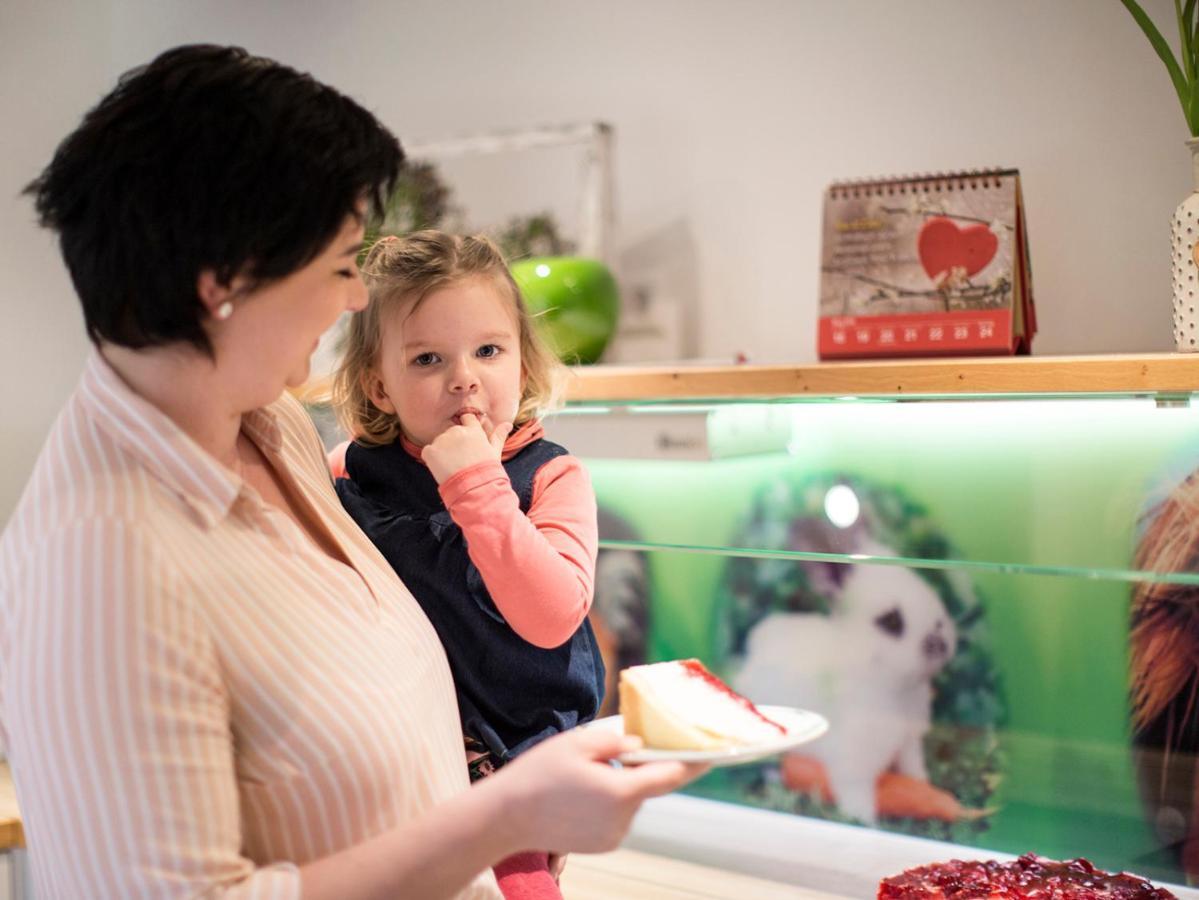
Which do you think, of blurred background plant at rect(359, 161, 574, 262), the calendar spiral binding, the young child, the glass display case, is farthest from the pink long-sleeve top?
blurred background plant at rect(359, 161, 574, 262)

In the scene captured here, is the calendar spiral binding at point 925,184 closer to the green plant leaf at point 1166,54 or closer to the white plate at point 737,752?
the green plant leaf at point 1166,54

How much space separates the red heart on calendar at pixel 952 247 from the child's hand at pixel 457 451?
1103 millimetres

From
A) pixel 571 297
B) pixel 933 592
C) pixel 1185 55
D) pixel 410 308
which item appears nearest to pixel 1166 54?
pixel 1185 55

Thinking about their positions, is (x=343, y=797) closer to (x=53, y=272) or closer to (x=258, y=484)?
(x=258, y=484)

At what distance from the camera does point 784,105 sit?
8.68 feet

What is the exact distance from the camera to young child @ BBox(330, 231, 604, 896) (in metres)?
1.31

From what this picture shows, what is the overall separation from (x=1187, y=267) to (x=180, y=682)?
66.3 inches

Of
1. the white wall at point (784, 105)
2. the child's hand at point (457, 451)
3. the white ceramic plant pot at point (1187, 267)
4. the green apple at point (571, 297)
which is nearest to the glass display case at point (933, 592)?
the white ceramic plant pot at point (1187, 267)

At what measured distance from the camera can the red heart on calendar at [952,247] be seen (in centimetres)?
214

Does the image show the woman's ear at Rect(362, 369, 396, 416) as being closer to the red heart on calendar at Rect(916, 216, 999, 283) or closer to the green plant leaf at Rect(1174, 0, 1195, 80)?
the red heart on calendar at Rect(916, 216, 999, 283)

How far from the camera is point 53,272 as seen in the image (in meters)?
3.85

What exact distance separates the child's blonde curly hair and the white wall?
116cm

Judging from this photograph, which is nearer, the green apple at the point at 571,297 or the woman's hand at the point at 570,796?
the woman's hand at the point at 570,796

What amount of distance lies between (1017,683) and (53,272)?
3.06 metres
